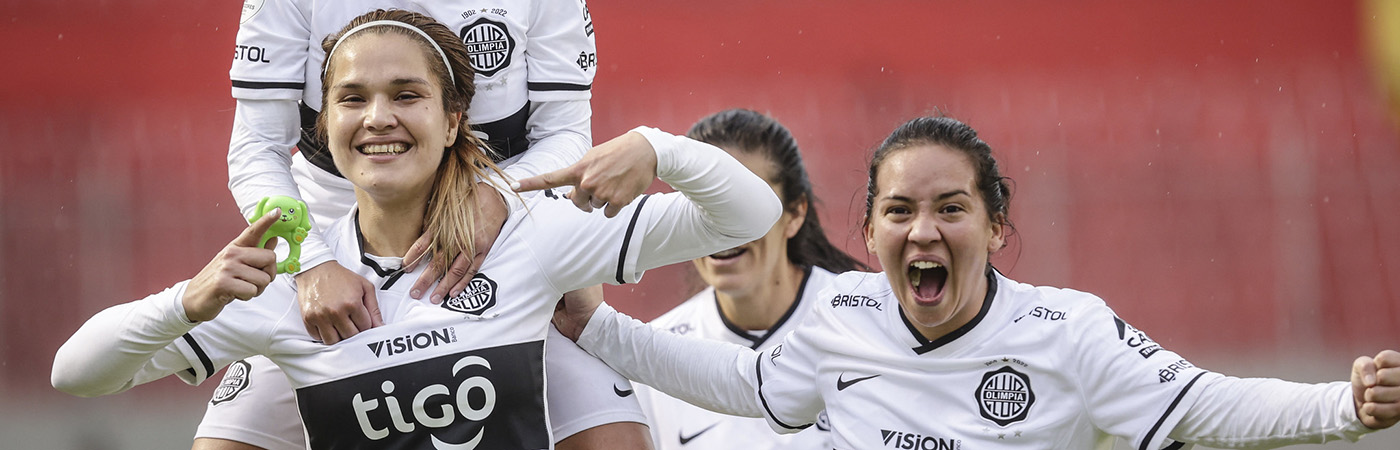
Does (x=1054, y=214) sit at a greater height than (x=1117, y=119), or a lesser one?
lesser

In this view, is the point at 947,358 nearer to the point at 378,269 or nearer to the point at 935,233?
the point at 935,233

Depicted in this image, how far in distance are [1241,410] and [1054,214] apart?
4.08 m

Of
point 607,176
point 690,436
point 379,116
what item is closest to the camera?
point 607,176

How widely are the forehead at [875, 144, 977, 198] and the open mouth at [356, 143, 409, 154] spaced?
81 centimetres

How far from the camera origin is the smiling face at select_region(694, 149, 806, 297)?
3199mm

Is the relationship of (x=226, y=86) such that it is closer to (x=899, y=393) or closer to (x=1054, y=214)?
(x=1054, y=214)

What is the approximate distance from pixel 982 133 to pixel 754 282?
3.17 metres

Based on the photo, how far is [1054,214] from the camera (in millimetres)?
5910

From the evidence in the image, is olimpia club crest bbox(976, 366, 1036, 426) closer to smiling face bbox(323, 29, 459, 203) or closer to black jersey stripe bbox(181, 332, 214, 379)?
smiling face bbox(323, 29, 459, 203)

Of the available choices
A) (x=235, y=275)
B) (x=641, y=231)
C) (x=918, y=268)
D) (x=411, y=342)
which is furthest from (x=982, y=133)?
(x=235, y=275)

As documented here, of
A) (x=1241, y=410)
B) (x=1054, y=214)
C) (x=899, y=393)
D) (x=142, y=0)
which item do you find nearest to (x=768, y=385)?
(x=899, y=393)

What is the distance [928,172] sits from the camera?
2.26 m

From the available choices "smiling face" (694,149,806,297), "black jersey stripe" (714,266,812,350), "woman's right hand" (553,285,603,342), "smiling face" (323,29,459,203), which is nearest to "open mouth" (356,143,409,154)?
"smiling face" (323,29,459,203)

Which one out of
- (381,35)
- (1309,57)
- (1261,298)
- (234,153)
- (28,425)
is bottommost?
(28,425)
